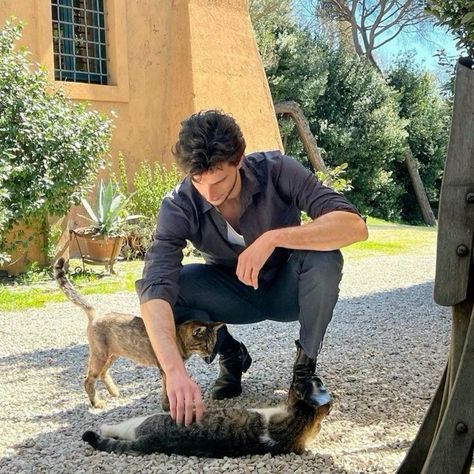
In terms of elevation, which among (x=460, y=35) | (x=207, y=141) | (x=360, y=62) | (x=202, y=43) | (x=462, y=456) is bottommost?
(x=462, y=456)

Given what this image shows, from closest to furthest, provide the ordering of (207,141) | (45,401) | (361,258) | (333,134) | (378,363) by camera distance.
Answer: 1. (207,141)
2. (45,401)
3. (378,363)
4. (361,258)
5. (333,134)

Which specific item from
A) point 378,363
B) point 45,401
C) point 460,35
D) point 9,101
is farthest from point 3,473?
point 9,101

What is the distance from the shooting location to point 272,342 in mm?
4875

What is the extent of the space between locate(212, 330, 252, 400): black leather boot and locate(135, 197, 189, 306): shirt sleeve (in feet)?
2.69

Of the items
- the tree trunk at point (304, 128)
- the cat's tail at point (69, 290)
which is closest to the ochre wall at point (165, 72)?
the tree trunk at point (304, 128)

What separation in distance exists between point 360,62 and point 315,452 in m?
17.4

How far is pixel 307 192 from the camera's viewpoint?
293 cm

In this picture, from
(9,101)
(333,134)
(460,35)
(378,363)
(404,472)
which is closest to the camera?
(404,472)

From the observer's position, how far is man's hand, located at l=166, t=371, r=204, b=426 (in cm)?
229

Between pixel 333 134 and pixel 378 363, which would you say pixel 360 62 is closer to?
pixel 333 134

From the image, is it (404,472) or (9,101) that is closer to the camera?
(404,472)

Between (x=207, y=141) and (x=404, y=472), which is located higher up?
(x=207, y=141)

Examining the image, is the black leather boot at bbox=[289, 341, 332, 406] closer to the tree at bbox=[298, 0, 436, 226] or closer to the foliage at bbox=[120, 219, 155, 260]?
the foliage at bbox=[120, 219, 155, 260]

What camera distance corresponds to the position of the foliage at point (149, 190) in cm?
950
